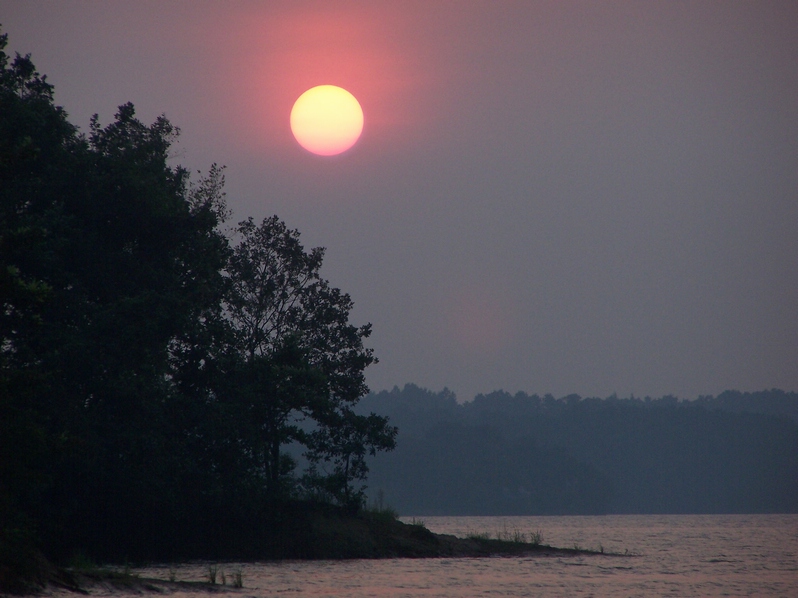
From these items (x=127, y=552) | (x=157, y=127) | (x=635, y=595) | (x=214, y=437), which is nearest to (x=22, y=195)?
(x=157, y=127)

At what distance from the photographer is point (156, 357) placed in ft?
153

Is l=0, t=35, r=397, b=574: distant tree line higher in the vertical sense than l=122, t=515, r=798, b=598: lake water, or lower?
higher

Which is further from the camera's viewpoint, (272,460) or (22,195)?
(272,460)

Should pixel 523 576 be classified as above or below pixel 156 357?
→ below

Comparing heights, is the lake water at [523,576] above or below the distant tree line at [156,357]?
below

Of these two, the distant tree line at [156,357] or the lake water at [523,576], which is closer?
the lake water at [523,576]

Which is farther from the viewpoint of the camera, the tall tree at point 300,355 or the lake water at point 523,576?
the tall tree at point 300,355

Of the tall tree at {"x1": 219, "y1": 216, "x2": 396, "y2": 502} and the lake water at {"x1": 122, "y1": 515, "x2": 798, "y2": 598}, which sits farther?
the tall tree at {"x1": 219, "y1": 216, "x2": 396, "y2": 502}

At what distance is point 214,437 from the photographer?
158 feet

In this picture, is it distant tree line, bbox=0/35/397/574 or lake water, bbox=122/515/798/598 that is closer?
lake water, bbox=122/515/798/598

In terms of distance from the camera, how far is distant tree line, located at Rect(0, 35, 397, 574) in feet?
144

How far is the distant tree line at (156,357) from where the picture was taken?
43750 millimetres

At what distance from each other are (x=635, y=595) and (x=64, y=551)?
26763 millimetres

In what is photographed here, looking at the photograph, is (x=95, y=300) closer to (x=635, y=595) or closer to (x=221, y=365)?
(x=221, y=365)
